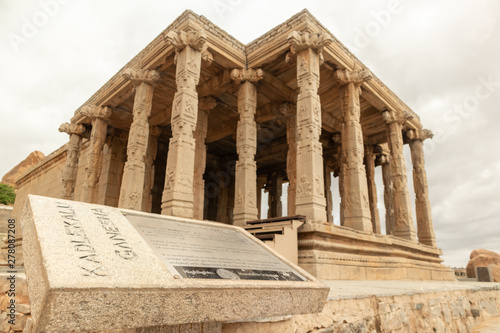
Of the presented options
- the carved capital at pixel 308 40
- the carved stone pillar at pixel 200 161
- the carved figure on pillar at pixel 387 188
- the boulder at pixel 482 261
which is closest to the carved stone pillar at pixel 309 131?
the carved capital at pixel 308 40

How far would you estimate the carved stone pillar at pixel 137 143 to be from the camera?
9969 millimetres

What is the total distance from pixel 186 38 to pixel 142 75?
8.72 ft

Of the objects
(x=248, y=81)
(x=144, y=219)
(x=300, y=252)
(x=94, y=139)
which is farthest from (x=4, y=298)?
(x=94, y=139)

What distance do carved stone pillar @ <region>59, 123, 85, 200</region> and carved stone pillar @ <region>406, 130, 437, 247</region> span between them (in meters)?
16.4

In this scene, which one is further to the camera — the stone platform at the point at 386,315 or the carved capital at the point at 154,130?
the carved capital at the point at 154,130

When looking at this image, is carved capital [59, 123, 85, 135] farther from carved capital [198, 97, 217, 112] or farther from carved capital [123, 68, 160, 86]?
carved capital [198, 97, 217, 112]

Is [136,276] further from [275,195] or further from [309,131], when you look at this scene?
[275,195]

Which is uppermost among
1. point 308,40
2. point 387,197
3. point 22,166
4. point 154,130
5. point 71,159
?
point 22,166

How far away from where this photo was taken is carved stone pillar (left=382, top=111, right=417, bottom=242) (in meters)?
12.6

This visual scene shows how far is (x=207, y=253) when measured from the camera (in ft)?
8.67

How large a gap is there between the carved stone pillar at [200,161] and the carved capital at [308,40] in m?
4.52

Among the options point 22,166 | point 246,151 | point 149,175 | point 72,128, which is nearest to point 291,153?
point 246,151

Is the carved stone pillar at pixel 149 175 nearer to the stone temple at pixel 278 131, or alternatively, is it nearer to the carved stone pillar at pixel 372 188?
the stone temple at pixel 278 131

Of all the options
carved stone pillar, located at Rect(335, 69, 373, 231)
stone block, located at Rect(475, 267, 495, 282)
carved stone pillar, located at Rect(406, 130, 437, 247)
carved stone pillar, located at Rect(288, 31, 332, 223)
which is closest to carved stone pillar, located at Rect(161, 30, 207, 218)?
carved stone pillar, located at Rect(288, 31, 332, 223)
